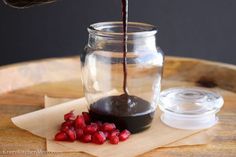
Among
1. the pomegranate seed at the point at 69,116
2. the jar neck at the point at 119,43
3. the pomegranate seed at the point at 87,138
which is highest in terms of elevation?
the jar neck at the point at 119,43

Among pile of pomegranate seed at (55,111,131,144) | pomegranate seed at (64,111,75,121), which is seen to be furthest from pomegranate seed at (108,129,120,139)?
pomegranate seed at (64,111,75,121)

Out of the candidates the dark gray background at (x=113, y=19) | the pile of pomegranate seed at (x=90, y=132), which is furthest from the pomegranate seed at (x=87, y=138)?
the dark gray background at (x=113, y=19)

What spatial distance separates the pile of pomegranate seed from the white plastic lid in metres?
0.12

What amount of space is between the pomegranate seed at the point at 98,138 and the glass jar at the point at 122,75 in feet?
0.17

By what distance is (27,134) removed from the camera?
2.80ft

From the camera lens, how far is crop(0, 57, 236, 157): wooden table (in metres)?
0.79

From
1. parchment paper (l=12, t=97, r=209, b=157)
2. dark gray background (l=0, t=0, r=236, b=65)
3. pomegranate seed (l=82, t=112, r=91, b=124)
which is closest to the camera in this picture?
parchment paper (l=12, t=97, r=209, b=157)

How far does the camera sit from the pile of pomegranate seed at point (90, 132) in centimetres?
80

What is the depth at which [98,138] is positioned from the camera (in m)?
0.80

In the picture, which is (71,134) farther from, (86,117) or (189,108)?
(189,108)

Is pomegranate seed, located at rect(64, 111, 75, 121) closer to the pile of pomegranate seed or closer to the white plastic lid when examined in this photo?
the pile of pomegranate seed

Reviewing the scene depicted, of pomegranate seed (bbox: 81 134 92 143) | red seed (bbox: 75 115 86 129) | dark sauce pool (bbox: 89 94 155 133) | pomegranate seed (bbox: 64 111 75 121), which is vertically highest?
Result: dark sauce pool (bbox: 89 94 155 133)

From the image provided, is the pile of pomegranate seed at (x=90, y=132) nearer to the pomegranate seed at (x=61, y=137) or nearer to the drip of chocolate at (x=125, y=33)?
the pomegranate seed at (x=61, y=137)

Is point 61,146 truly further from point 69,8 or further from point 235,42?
point 235,42
